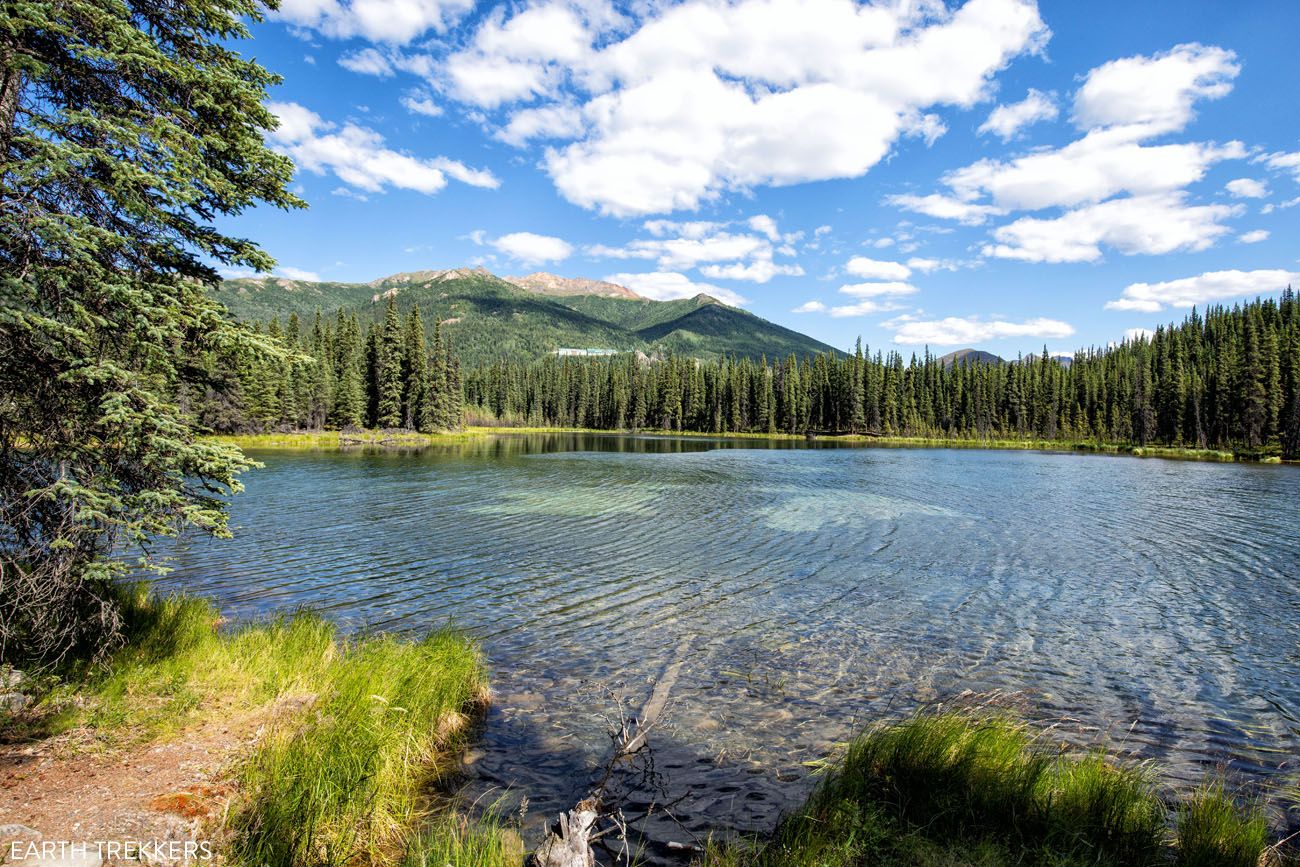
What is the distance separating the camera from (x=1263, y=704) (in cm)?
977

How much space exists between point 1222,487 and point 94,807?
58987 mm

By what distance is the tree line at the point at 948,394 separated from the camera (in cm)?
11306

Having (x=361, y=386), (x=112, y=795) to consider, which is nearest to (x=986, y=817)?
(x=112, y=795)

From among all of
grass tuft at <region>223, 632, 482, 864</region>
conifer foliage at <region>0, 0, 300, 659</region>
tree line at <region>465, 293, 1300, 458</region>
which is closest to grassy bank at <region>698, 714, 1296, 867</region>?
grass tuft at <region>223, 632, 482, 864</region>

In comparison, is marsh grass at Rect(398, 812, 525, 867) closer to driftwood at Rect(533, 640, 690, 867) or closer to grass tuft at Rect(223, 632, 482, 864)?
driftwood at Rect(533, 640, 690, 867)

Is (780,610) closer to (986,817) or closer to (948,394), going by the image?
(986,817)

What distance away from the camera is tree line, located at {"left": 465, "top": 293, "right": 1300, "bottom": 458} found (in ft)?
371

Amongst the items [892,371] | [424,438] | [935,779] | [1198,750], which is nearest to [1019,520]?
[1198,750]

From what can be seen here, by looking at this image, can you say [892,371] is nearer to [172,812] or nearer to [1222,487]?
[1222,487]

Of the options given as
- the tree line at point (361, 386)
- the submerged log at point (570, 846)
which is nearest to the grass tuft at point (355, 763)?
the submerged log at point (570, 846)

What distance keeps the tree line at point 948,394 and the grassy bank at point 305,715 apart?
131423 mm

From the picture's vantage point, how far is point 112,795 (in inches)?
208

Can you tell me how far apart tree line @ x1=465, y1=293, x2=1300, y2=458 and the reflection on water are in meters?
102

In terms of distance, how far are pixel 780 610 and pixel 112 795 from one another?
12.1 m
